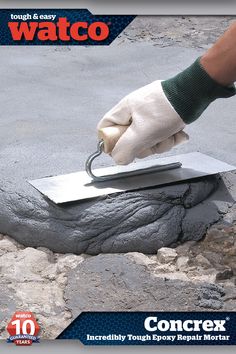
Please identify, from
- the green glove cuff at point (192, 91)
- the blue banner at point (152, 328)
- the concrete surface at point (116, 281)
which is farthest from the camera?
the green glove cuff at point (192, 91)

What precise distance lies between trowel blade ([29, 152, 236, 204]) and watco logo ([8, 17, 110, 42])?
0.43m

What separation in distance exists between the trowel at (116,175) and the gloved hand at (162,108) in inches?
2.1

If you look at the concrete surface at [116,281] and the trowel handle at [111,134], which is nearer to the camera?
the concrete surface at [116,281]

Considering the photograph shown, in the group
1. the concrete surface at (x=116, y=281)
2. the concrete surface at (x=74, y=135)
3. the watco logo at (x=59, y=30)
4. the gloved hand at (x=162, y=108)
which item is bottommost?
the concrete surface at (x=116, y=281)

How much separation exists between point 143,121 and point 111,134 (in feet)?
0.37

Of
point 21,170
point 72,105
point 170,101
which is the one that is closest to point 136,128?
point 170,101

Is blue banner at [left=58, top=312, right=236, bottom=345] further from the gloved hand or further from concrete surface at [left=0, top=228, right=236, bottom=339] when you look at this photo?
the gloved hand

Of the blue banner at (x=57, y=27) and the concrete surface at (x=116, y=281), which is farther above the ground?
the blue banner at (x=57, y=27)

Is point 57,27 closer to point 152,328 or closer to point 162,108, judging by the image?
point 162,108

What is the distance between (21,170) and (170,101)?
0.58 meters

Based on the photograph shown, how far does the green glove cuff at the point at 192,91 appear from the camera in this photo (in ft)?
6.94

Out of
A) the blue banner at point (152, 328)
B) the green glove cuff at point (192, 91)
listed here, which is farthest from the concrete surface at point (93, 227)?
the green glove cuff at point (192, 91)

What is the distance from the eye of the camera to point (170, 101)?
2.15 meters

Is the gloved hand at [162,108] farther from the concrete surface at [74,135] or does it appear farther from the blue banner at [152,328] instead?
the blue banner at [152,328]
